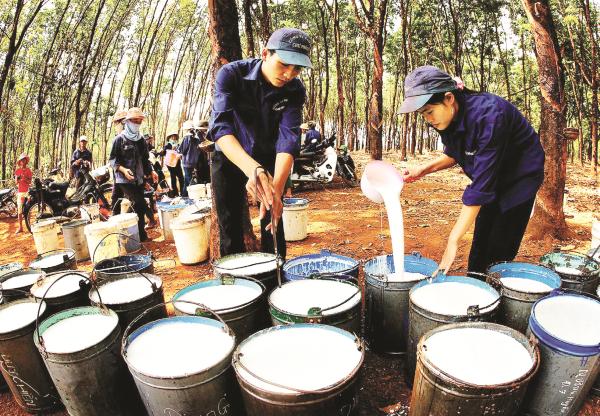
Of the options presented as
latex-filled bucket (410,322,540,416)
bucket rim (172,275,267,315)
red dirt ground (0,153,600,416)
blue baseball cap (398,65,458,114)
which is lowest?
red dirt ground (0,153,600,416)

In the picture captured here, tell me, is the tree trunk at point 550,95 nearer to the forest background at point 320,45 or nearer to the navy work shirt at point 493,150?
the forest background at point 320,45

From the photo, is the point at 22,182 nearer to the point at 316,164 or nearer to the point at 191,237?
the point at 191,237

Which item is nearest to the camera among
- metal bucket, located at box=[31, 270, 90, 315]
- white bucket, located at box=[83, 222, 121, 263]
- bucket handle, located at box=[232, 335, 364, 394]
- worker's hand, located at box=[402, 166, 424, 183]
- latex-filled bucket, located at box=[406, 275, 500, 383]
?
bucket handle, located at box=[232, 335, 364, 394]


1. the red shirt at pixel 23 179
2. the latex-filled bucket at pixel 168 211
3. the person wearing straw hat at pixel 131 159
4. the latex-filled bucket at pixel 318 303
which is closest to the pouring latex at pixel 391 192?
the latex-filled bucket at pixel 318 303

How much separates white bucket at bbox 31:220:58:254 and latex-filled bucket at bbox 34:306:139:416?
3.87 metres

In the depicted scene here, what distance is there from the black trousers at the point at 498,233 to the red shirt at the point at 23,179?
8.43 m

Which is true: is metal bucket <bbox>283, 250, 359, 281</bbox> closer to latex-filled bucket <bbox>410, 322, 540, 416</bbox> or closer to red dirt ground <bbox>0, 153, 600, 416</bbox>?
red dirt ground <bbox>0, 153, 600, 416</bbox>

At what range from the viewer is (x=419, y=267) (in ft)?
8.20

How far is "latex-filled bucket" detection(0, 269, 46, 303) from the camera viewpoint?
8.50 ft

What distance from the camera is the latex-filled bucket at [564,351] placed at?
5.08 feet

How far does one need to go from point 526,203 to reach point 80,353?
253 centimetres

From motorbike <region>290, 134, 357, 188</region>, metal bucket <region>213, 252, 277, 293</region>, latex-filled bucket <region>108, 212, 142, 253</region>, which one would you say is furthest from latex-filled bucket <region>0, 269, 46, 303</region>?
motorbike <region>290, 134, 357, 188</region>

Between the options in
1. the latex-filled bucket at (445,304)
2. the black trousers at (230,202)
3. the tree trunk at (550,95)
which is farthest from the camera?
the tree trunk at (550,95)

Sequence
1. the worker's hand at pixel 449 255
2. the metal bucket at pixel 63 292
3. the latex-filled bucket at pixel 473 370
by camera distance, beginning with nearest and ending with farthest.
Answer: the latex-filled bucket at pixel 473 370
the worker's hand at pixel 449 255
the metal bucket at pixel 63 292
